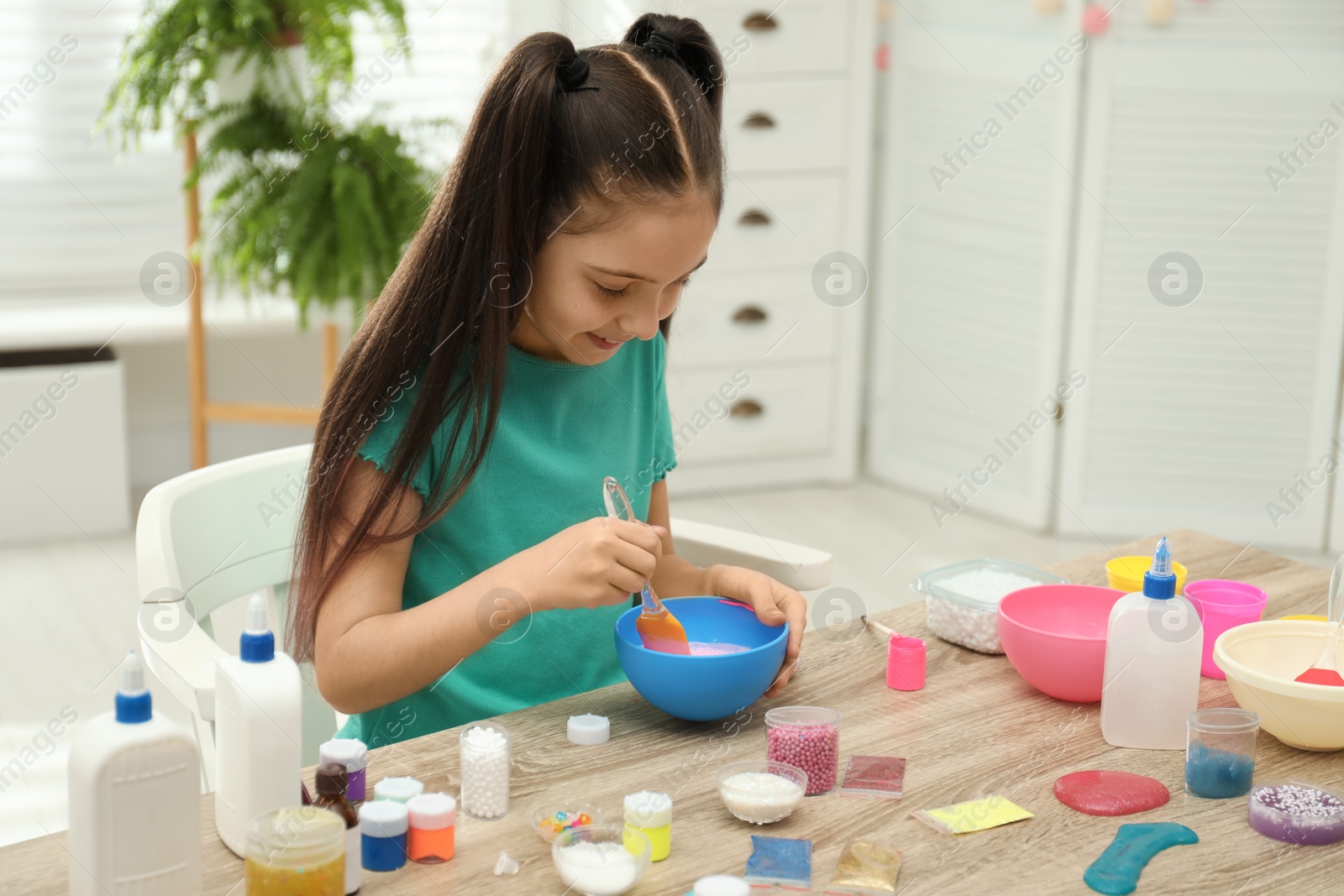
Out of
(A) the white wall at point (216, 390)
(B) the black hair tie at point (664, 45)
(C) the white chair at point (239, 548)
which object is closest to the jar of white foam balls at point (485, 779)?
(C) the white chair at point (239, 548)

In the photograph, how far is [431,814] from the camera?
94 cm

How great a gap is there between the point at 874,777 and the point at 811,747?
6cm

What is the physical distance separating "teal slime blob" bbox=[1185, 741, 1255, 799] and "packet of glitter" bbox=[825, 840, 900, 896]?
0.26m

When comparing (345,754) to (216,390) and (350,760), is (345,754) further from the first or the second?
(216,390)

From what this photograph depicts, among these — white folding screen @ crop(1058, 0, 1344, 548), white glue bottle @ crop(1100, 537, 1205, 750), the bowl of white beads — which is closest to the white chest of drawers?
white folding screen @ crop(1058, 0, 1344, 548)

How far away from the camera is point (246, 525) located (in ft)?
4.91

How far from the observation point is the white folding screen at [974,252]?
10.7ft

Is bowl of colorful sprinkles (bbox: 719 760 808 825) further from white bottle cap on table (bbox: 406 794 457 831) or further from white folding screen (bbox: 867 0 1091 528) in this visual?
white folding screen (bbox: 867 0 1091 528)

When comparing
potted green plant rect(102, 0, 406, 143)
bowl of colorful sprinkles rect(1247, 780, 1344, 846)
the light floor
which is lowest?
the light floor

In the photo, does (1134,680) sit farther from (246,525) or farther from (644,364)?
(246,525)

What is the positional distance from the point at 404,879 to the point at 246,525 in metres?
0.66

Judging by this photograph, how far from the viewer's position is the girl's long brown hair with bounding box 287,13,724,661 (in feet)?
3.82

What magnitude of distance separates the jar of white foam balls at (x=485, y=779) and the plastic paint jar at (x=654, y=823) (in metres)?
0.10

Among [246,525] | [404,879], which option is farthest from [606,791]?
[246,525]
